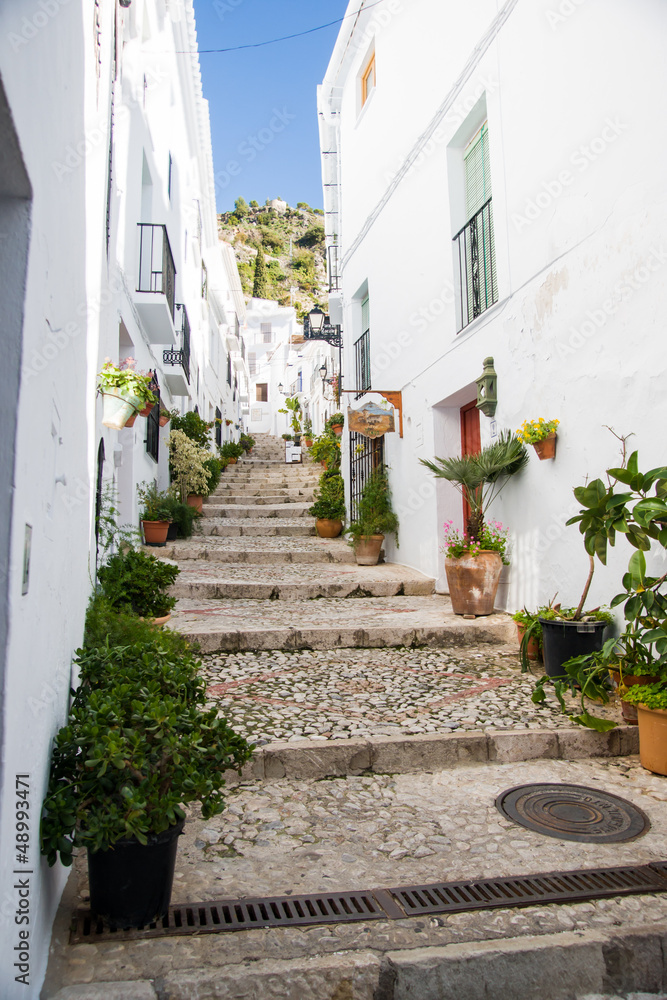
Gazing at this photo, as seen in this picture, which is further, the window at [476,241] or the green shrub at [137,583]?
the window at [476,241]

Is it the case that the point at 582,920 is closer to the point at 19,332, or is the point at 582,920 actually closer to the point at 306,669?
the point at 19,332

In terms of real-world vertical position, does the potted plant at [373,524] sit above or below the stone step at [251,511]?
below

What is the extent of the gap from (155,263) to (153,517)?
345 cm

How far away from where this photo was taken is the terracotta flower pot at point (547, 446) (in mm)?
5164

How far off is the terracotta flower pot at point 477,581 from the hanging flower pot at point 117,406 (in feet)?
10.4

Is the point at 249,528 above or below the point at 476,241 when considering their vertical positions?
below

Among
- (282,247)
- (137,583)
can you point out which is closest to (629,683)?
(137,583)

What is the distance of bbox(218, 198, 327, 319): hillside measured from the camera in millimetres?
42719

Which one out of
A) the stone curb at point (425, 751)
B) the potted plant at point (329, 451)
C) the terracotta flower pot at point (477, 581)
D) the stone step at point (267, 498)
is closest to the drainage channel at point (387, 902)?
the stone curb at point (425, 751)

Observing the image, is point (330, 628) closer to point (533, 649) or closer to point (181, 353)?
point (533, 649)

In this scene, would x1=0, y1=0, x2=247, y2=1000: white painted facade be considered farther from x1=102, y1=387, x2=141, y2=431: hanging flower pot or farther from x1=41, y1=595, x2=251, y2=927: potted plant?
x1=102, y1=387, x2=141, y2=431: hanging flower pot

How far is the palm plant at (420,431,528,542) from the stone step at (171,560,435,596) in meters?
1.60

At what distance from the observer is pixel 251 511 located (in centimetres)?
1252

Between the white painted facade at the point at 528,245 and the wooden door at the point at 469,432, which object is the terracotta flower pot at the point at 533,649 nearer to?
the white painted facade at the point at 528,245
